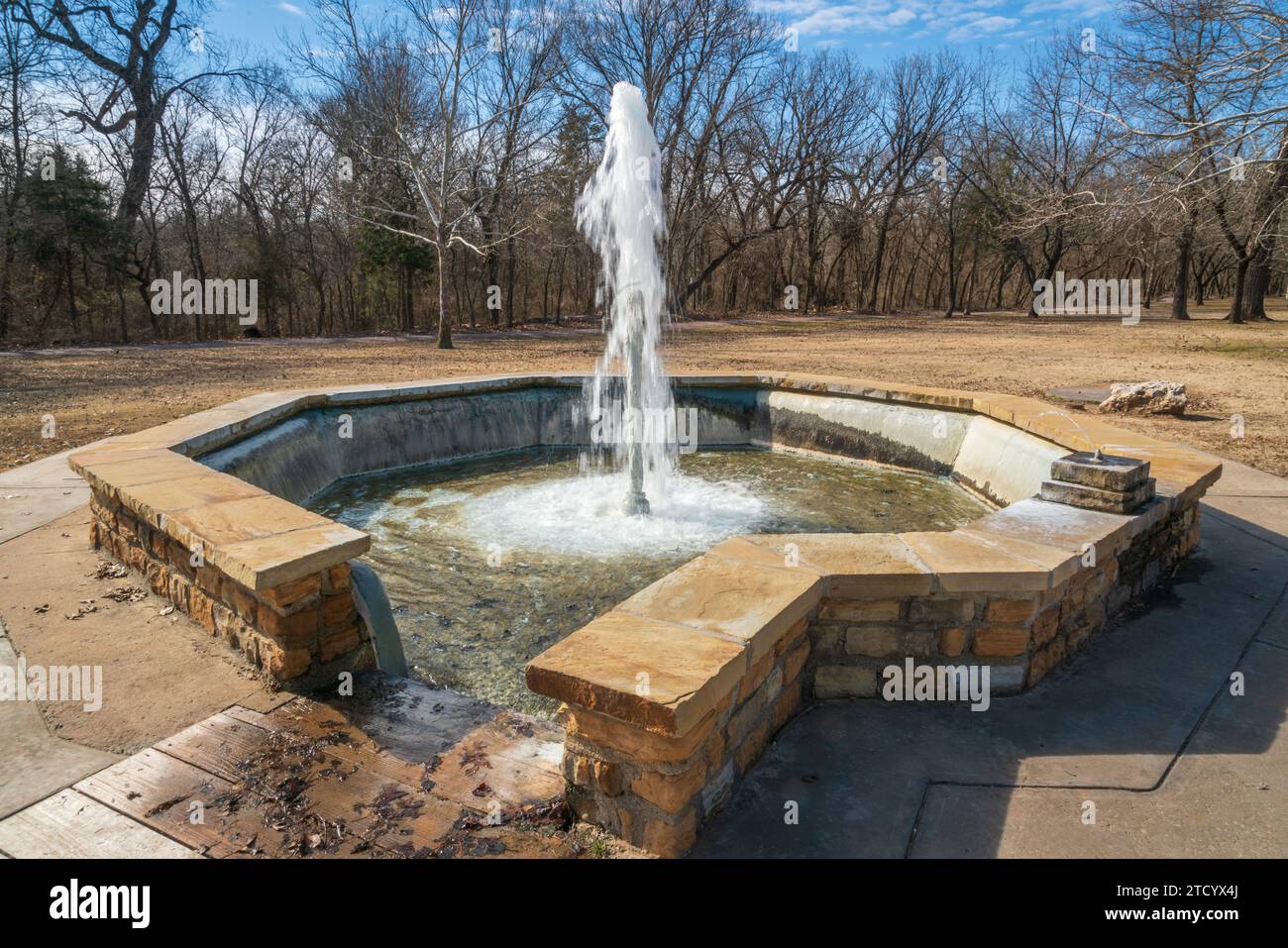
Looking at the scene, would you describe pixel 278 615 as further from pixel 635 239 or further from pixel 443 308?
pixel 443 308

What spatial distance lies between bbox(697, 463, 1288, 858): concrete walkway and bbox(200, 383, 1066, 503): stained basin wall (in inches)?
111

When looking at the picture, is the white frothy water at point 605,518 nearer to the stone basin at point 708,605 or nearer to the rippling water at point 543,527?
the rippling water at point 543,527

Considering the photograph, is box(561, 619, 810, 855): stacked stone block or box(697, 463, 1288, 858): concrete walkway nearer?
box(561, 619, 810, 855): stacked stone block

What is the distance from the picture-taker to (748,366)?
44.9 feet

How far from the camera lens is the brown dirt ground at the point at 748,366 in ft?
26.5

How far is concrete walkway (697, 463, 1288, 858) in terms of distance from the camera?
2.08m

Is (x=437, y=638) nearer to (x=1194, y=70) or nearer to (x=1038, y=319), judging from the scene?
(x=1194, y=70)

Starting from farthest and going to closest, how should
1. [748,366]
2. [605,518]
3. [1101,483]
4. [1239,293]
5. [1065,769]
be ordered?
[1239,293] < [748,366] < [605,518] < [1101,483] < [1065,769]

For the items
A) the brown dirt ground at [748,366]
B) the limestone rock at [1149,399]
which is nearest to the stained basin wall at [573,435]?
the brown dirt ground at [748,366]

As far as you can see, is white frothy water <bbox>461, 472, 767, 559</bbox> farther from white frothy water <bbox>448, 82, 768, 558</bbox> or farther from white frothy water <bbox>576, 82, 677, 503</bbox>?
white frothy water <bbox>576, 82, 677, 503</bbox>

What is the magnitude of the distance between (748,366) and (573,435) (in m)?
5.53

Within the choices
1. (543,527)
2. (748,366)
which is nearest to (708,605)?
(543,527)

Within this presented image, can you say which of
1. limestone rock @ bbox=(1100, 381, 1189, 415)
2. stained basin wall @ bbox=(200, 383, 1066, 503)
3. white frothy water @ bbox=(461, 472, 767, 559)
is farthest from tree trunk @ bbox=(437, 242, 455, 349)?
limestone rock @ bbox=(1100, 381, 1189, 415)

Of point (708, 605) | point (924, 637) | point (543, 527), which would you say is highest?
point (708, 605)
